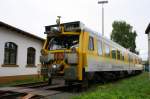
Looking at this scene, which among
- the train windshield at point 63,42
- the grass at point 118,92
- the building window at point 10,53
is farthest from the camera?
the building window at point 10,53

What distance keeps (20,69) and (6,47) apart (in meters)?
2.54

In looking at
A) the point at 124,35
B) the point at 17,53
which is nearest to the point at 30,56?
the point at 17,53

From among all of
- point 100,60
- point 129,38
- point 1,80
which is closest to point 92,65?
point 100,60

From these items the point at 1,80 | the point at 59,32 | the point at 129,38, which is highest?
the point at 129,38

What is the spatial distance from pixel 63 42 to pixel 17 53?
27.5 ft

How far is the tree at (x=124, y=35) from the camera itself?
2336 inches

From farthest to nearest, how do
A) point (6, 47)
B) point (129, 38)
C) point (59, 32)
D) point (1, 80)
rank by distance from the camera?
point (129, 38) → point (6, 47) → point (1, 80) → point (59, 32)

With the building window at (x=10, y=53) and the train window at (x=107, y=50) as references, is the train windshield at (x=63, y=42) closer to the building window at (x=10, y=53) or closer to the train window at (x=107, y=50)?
the train window at (x=107, y=50)

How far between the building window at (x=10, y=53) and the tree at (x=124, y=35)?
1651 inches

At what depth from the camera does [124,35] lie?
59938 millimetres

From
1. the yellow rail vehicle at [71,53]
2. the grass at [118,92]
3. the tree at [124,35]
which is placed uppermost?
the tree at [124,35]

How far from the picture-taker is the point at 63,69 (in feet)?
38.0

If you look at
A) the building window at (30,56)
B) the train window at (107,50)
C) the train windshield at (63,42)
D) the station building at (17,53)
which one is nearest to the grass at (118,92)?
the train windshield at (63,42)

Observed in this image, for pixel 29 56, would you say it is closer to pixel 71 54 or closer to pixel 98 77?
pixel 98 77
